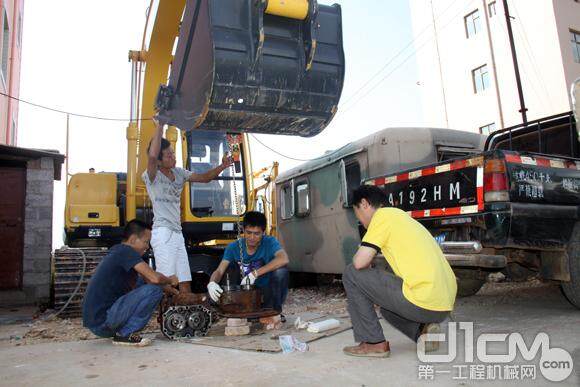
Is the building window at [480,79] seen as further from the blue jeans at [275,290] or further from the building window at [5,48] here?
the blue jeans at [275,290]

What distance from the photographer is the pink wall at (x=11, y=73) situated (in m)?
13.1

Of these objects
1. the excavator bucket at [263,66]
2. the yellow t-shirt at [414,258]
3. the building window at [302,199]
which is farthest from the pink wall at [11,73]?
the yellow t-shirt at [414,258]

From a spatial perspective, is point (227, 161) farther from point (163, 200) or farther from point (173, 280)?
point (173, 280)

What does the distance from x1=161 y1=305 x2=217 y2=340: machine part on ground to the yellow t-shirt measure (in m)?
1.90

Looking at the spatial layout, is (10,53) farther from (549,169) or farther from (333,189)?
(549,169)

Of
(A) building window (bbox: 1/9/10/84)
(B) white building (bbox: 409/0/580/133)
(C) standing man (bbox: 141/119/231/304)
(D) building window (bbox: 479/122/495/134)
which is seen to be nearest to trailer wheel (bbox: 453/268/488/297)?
(C) standing man (bbox: 141/119/231/304)

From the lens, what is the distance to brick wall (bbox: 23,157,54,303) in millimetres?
8320

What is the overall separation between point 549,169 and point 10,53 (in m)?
15.1

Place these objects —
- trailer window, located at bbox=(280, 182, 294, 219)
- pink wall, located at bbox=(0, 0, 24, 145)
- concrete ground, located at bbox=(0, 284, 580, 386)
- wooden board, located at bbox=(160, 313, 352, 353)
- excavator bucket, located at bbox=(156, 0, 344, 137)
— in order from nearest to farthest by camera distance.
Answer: concrete ground, located at bbox=(0, 284, 580, 386)
wooden board, located at bbox=(160, 313, 352, 353)
excavator bucket, located at bbox=(156, 0, 344, 137)
trailer window, located at bbox=(280, 182, 294, 219)
pink wall, located at bbox=(0, 0, 24, 145)

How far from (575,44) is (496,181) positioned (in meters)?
17.8

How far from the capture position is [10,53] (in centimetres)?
1406

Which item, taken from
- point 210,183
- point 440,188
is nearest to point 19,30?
point 210,183

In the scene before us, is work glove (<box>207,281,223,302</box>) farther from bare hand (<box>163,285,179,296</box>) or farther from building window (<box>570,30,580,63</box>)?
building window (<box>570,30,580,63</box>)

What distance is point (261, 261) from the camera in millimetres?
4906
